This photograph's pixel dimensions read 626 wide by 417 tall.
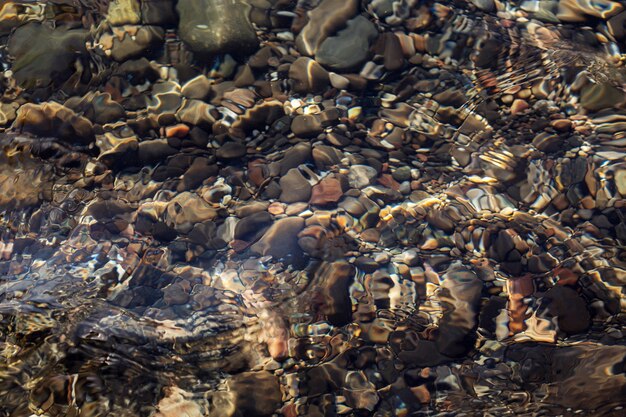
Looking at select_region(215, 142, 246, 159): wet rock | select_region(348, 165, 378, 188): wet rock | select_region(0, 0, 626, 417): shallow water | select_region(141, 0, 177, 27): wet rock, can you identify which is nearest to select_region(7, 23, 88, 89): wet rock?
select_region(0, 0, 626, 417): shallow water

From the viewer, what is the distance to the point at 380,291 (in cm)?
282

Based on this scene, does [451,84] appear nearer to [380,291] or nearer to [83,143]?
[380,291]

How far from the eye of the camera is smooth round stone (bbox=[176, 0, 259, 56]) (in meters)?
3.34

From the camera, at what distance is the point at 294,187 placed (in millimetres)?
3172

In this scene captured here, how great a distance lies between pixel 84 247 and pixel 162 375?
0.92 m

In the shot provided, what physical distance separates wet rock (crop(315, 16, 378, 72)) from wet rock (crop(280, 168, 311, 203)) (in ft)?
2.53

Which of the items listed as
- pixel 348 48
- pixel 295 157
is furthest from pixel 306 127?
pixel 348 48

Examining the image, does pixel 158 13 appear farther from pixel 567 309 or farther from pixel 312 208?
pixel 567 309

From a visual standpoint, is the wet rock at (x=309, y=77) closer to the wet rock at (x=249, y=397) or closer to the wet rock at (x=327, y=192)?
the wet rock at (x=327, y=192)

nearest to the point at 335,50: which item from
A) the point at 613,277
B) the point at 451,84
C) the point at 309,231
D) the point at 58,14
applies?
the point at 451,84

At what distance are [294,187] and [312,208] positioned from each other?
179 millimetres

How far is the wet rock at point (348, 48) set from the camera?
3357 millimetres

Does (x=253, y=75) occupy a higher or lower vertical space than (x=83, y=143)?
higher

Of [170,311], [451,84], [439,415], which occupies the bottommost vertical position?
[439,415]
